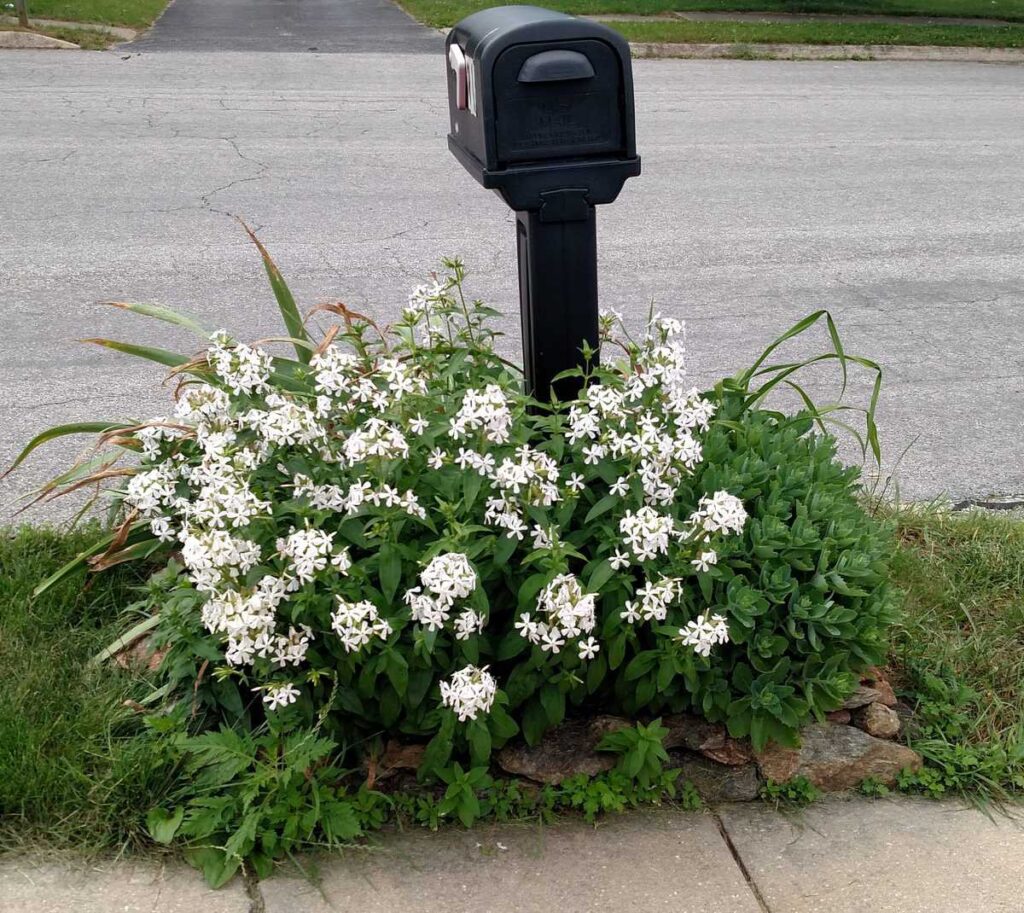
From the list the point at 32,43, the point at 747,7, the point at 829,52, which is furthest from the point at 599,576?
the point at 747,7

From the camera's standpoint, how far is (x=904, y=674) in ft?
9.64

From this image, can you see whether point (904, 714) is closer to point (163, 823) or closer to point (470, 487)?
point (470, 487)

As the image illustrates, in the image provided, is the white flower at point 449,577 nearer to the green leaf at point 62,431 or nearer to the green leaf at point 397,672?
the green leaf at point 397,672

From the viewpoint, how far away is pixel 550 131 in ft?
8.98

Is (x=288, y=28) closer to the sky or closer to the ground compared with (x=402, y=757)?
closer to the sky

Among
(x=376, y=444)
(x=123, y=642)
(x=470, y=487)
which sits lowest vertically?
(x=123, y=642)

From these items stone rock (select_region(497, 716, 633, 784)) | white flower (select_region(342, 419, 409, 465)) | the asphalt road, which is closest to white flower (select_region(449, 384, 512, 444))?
white flower (select_region(342, 419, 409, 465))

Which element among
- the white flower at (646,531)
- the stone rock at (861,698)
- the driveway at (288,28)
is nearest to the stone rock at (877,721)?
the stone rock at (861,698)

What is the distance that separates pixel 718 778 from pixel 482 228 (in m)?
4.77

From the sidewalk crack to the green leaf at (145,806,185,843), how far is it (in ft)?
3.81

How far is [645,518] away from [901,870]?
917 mm

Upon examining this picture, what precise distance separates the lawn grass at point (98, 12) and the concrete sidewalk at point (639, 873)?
13329 mm

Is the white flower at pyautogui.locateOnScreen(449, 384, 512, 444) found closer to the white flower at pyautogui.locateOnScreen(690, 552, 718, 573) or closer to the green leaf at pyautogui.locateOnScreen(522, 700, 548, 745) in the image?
the white flower at pyautogui.locateOnScreen(690, 552, 718, 573)

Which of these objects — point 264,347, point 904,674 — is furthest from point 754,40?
point 904,674
